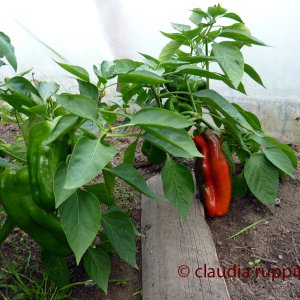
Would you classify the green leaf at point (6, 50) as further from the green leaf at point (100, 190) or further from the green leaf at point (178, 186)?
the green leaf at point (178, 186)

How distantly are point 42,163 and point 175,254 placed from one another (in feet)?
1.48

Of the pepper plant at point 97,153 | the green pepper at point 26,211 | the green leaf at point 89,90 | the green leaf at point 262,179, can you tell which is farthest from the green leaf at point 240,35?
the green pepper at point 26,211

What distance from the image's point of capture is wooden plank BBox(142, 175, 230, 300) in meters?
1.02

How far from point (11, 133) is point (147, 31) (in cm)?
85

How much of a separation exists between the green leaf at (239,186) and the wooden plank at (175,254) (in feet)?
0.43

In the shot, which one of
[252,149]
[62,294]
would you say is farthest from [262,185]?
[62,294]

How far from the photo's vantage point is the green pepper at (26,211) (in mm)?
961

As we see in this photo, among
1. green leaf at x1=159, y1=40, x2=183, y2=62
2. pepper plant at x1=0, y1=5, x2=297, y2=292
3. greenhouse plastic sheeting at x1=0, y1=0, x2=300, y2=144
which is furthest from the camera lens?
greenhouse plastic sheeting at x1=0, y1=0, x2=300, y2=144

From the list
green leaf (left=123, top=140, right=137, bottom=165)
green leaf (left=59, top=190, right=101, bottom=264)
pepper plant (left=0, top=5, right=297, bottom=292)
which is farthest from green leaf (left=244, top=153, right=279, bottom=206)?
green leaf (left=59, top=190, right=101, bottom=264)

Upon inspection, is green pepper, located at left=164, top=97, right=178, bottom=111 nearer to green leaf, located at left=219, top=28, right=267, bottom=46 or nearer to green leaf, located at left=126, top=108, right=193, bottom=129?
green leaf, located at left=219, top=28, right=267, bottom=46

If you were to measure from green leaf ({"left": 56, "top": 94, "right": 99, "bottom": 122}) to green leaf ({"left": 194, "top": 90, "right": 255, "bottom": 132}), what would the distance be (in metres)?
0.40

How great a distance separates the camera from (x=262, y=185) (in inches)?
49.0

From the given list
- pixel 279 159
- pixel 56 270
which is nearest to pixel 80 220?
pixel 56 270

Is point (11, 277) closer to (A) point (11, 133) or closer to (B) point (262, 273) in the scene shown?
(B) point (262, 273)
